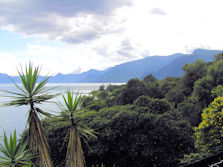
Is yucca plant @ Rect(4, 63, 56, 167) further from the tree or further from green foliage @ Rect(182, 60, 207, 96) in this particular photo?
green foliage @ Rect(182, 60, 207, 96)

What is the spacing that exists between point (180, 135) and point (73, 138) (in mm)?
6062

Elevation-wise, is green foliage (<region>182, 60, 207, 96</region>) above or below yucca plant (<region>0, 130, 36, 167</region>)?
above

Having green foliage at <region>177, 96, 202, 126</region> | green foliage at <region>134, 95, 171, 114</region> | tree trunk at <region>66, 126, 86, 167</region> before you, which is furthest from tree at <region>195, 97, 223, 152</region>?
green foliage at <region>177, 96, 202, 126</region>

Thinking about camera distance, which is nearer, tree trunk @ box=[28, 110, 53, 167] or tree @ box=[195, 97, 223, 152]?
tree trunk @ box=[28, 110, 53, 167]

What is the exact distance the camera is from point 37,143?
3564 millimetres

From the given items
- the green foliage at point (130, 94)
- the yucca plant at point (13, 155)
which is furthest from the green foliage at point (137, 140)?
the green foliage at point (130, 94)

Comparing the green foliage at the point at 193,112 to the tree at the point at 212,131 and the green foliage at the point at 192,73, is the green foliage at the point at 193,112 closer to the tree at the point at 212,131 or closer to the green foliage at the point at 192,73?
the green foliage at the point at 192,73

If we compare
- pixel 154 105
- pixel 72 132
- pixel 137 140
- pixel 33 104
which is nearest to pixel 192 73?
pixel 154 105

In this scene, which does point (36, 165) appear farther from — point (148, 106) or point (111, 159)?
point (148, 106)

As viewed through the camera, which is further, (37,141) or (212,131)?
(212,131)

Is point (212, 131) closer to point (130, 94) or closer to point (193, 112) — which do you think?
point (193, 112)

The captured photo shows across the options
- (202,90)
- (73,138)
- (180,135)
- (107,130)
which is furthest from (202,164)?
(202,90)

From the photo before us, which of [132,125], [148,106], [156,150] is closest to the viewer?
[156,150]

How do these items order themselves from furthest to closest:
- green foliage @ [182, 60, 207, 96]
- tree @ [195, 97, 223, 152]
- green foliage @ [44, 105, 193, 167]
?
1. green foliage @ [182, 60, 207, 96]
2. green foliage @ [44, 105, 193, 167]
3. tree @ [195, 97, 223, 152]
